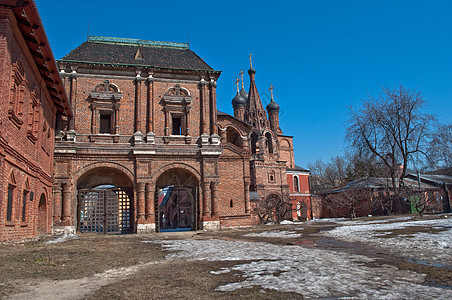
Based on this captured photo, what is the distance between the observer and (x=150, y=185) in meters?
20.4

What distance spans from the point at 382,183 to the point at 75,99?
29.8 m

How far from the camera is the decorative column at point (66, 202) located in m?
19.0

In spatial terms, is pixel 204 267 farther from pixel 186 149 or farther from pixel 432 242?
pixel 186 149

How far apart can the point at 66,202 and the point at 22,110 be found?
898 centimetres

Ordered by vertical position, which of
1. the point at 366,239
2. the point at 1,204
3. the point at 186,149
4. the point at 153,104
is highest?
the point at 153,104

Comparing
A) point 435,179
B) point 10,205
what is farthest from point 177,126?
point 435,179

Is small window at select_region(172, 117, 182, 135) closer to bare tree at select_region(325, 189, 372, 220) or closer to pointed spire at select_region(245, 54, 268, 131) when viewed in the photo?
bare tree at select_region(325, 189, 372, 220)

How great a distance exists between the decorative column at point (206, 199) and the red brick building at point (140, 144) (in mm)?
58

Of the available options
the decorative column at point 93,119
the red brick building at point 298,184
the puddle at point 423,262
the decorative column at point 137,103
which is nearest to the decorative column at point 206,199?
the decorative column at point 137,103

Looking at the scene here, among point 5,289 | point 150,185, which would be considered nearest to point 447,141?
point 150,185

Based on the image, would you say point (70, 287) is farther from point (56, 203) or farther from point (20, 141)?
point (56, 203)

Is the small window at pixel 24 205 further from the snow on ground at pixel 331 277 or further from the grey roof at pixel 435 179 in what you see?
the grey roof at pixel 435 179

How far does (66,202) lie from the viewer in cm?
1914

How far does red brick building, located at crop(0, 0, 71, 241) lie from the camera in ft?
31.6
